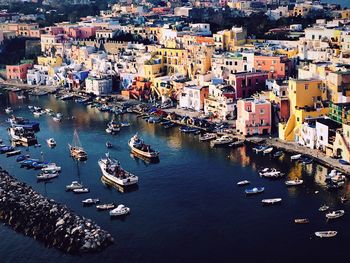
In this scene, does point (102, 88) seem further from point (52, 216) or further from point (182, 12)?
point (182, 12)

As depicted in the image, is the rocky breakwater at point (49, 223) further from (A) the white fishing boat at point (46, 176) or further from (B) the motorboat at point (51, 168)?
(B) the motorboat at point (51, 168)

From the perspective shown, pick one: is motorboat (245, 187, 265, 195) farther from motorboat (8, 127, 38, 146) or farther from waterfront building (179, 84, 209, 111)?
waterfront building (179, 84, 209, 111)

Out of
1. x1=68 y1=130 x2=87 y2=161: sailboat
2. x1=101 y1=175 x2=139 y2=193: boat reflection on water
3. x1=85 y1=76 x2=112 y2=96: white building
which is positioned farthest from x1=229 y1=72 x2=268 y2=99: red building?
x1=101 y1=175 x2=139 y2=193: boat reflection on water

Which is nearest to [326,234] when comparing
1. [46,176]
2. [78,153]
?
[46,176]

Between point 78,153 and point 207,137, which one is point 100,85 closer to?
point 207,137

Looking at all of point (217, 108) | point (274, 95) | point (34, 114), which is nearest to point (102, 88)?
point (34, 114)
